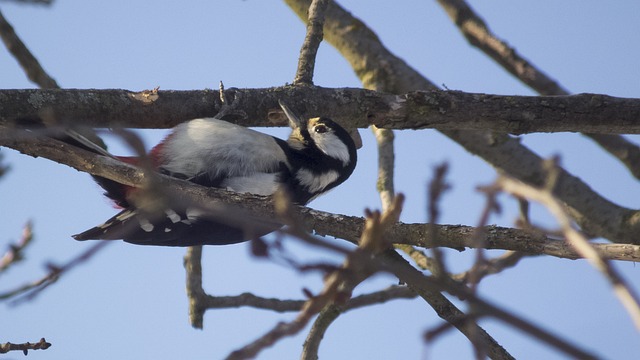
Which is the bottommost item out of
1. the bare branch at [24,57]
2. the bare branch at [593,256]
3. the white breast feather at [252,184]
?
the bare branch at [593,256]

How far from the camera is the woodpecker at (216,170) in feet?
13.4

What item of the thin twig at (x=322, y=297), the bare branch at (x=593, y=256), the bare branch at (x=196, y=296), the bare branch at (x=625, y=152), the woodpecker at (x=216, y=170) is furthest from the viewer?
the bare branch at (x=625, y=152)

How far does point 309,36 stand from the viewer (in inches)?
185

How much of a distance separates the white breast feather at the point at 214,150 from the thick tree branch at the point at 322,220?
61cm

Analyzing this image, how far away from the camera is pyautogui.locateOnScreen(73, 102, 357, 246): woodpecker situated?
4082 mm

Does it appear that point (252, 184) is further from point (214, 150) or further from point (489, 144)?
point (489, 144)

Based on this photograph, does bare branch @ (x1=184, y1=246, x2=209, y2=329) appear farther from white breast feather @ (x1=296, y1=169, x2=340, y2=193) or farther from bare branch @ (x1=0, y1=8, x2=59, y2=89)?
bare branch @ (x1=0, y1=8, x2=59, y2=89)

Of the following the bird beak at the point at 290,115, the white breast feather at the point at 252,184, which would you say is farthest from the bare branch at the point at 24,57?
the bird beak at the point at 290,115

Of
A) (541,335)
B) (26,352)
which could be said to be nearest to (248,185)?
(26,352)

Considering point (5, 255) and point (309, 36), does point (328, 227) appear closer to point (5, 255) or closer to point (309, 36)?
point (5, 255)

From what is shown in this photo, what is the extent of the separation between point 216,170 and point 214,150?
115 millimetres

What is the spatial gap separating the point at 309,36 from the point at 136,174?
1611 millimetres

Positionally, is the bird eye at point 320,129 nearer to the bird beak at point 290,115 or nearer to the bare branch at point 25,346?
the bird beak at point 290,115

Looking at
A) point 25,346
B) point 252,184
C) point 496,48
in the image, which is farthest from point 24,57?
point 496,48
